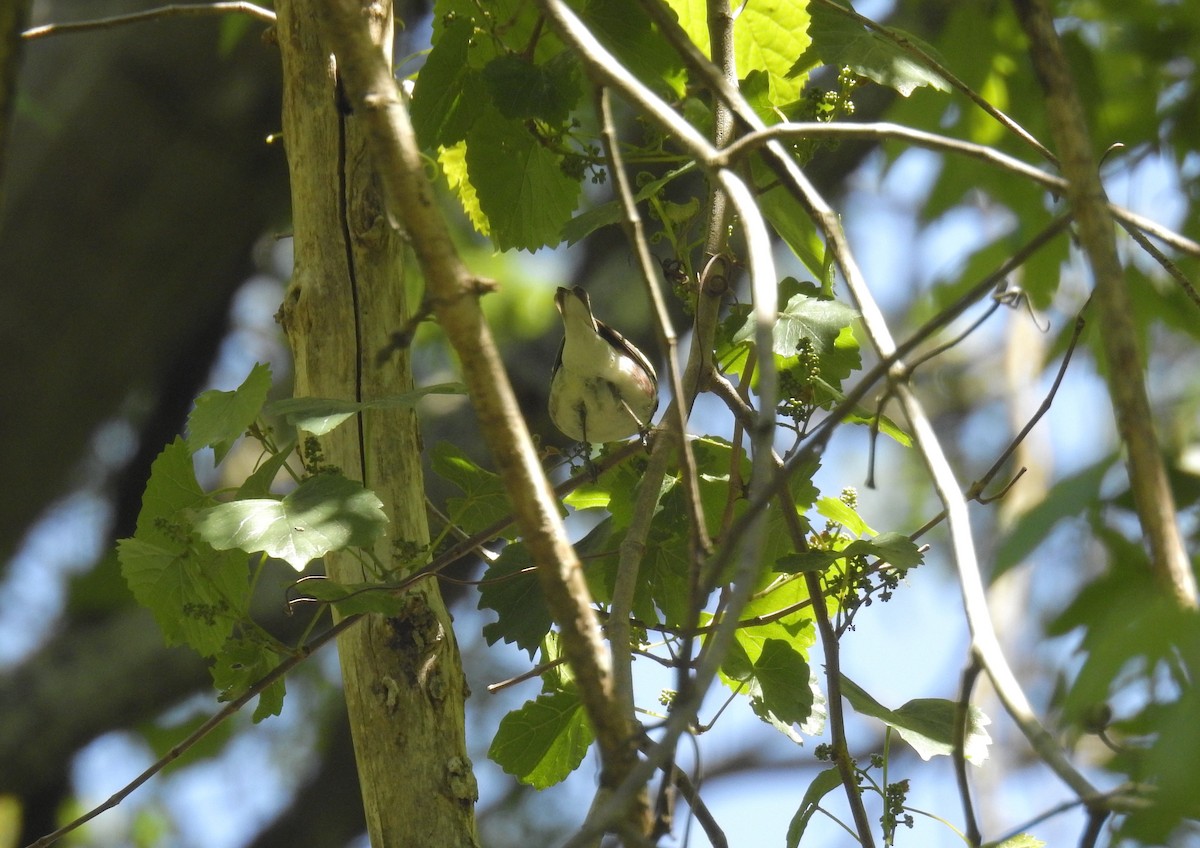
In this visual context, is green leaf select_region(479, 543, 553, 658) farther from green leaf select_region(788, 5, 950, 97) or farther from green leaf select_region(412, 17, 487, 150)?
green leaf select_region(788, 5, 950, 97)

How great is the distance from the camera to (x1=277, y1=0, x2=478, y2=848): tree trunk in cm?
165

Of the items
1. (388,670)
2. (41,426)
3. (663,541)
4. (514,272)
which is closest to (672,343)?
(663,541)

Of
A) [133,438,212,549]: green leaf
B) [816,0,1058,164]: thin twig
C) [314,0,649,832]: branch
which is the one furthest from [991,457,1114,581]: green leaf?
[133,438,212,549]: green leaf

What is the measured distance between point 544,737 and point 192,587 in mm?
553

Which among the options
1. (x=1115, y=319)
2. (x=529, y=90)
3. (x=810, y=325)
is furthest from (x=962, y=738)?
(x=529, y=90)

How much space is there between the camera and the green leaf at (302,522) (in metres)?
1.40

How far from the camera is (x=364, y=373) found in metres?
1.77

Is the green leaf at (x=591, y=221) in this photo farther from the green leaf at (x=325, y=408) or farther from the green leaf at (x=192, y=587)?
the green leaf at (x=192, y=587)

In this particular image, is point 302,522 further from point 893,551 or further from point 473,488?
point 893,551

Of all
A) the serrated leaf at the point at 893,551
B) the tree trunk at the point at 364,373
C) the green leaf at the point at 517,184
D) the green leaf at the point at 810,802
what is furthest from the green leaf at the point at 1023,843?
the green leaf at the point at 517,184

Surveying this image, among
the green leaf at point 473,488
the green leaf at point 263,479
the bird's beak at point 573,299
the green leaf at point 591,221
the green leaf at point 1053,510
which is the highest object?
the bird's beak at point 573,299

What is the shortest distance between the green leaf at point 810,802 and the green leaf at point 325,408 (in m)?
0.71

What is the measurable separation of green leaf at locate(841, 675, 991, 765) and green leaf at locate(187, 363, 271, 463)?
899 millimetres

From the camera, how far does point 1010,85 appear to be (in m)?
2.32
